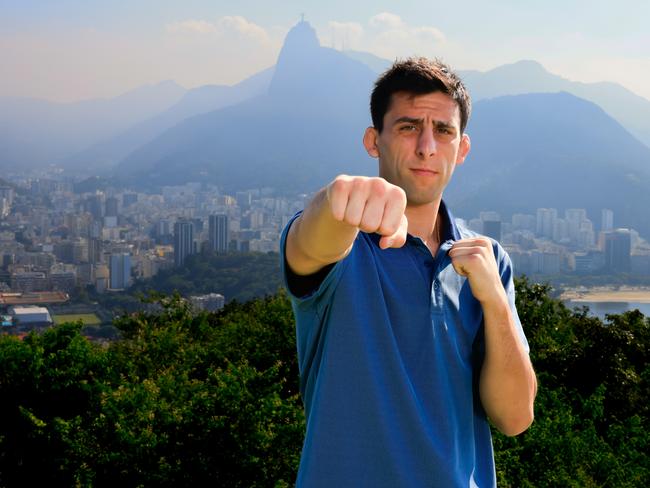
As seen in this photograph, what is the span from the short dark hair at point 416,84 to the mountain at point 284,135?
Answer: 77093 mm

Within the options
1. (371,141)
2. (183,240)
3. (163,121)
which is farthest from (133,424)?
(163,121)

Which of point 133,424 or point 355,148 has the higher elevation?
point 355,148

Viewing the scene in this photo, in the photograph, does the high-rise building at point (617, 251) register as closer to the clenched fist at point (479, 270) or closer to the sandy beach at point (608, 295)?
the sandy beach at point (608, 295)

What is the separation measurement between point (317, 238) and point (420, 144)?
1.14 ft

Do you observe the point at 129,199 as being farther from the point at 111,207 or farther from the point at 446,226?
the point at 446,226

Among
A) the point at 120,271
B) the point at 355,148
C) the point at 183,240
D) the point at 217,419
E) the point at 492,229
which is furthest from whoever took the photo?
the point at 355,148

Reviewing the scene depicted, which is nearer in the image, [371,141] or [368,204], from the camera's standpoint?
[368,204]

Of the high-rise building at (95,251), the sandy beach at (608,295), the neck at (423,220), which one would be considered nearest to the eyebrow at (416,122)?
the neck at (423,220)

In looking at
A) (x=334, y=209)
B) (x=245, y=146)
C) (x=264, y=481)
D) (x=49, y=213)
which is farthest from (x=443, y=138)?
(x=245, y=146)

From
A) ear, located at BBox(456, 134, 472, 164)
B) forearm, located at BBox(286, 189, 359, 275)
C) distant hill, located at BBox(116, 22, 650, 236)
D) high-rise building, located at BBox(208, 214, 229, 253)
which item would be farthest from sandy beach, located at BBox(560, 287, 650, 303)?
forearm, located at BBox(286, 189, 359, 275)

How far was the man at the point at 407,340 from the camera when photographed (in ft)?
3.63

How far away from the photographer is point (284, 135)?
102 metres

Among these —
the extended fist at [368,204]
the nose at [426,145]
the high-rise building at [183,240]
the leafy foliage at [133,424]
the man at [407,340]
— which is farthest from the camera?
the high-rise building at [183,240]

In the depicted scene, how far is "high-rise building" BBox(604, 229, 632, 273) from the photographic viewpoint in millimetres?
44188
